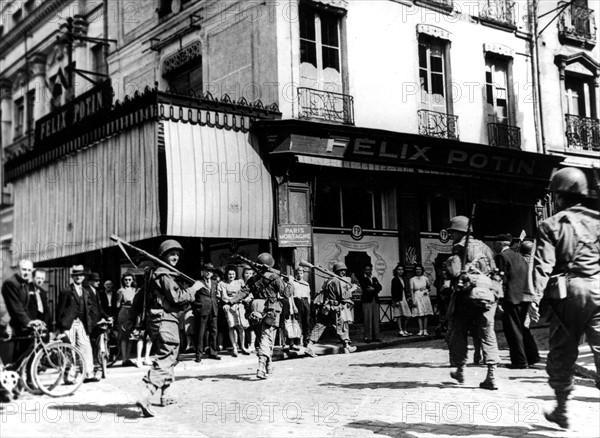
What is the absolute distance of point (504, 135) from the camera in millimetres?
19344

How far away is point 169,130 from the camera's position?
13953 millimetres

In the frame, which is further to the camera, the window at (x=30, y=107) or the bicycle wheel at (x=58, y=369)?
the window at (x=30, y=107)

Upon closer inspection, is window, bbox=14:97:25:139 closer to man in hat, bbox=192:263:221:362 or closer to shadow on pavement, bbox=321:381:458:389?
man in hat, bbox=192:263:221:362

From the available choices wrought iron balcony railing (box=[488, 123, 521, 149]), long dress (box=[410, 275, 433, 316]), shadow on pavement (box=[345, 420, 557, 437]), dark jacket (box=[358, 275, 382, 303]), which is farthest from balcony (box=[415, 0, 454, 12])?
shadow on pavement (box=[345, 420, 557, 437])

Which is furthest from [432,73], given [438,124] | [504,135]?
[504,135]

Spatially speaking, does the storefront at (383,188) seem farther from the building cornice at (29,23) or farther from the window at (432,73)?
the building cornice at (29,23)

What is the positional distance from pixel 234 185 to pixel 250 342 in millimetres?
3276

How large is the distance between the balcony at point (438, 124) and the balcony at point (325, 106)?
2.31 m

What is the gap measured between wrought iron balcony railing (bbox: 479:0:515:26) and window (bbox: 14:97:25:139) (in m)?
18.1

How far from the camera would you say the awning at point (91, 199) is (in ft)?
46.6

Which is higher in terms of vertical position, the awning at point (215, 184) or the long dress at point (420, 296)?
the awning at point (215, 184)

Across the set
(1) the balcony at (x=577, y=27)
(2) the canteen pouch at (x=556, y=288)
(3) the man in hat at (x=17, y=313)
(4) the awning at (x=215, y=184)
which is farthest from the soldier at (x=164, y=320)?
(1) the balcony at (x=577, y=27)

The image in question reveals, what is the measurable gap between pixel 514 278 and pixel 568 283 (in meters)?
3.89

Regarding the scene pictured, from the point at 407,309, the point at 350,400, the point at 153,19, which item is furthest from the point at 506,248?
the point at 153,19
